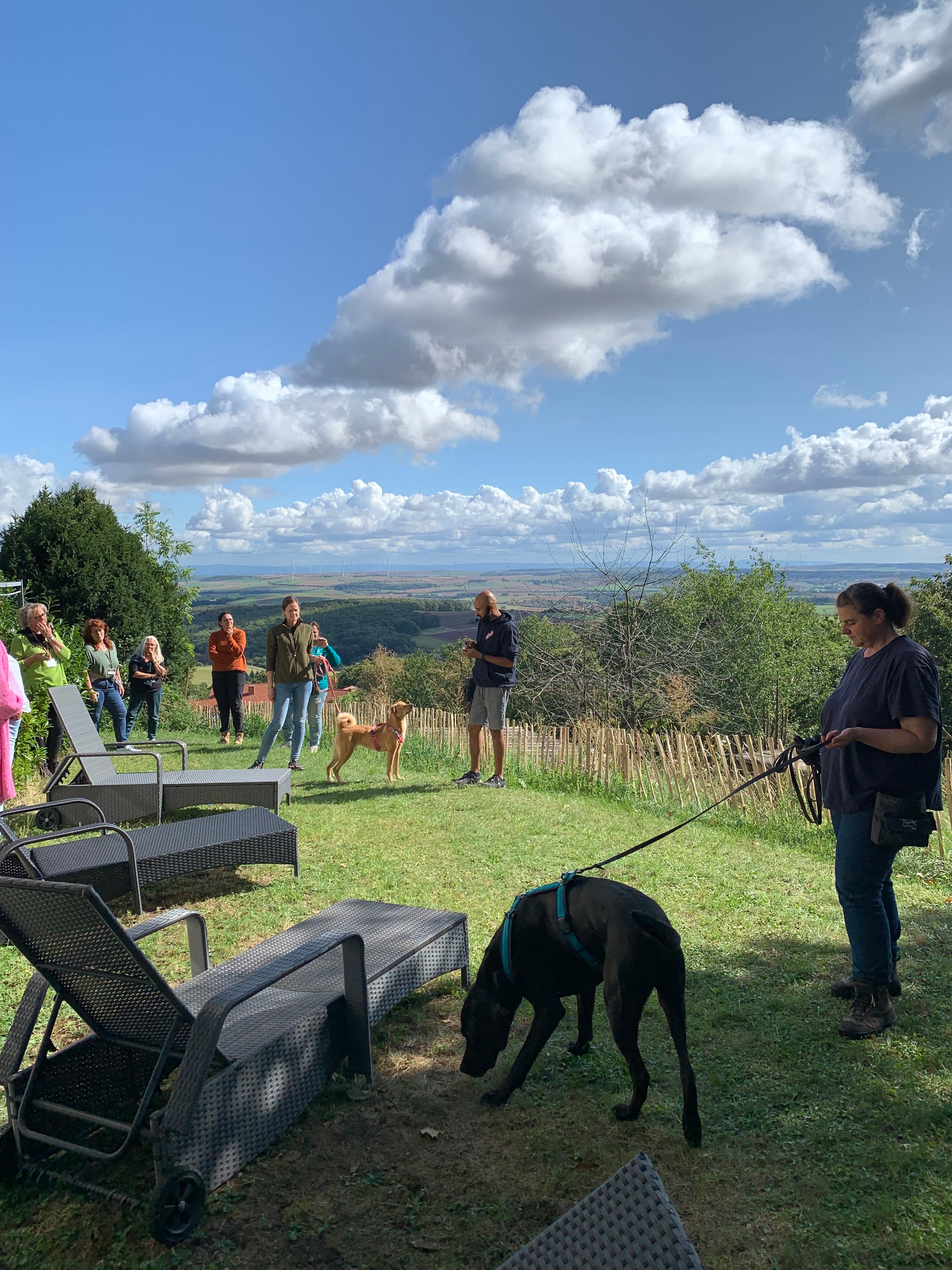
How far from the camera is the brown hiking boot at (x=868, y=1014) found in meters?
3.35

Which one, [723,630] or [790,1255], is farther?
[723,630]

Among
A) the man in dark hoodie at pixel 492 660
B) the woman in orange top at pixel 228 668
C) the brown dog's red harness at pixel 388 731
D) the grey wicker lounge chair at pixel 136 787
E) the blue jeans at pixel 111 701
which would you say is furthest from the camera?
the woman in orange top at pixel 228 668

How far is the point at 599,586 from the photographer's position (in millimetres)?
15656

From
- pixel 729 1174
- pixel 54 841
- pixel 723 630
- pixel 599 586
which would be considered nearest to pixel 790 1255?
pixel 729 1174

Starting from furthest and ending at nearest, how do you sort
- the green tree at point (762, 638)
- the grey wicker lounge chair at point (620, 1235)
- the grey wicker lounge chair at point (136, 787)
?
the green tree at point (762, 638), the grey wicker lounge chair at point (136, 787), the grey wicker lounge chair at point (620, 1235)

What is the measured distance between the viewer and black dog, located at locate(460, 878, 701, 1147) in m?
2.54

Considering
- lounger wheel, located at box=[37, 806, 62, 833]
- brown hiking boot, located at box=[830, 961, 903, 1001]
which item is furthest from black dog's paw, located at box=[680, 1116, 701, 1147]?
lounger wheel, located at box=[37, 806, 62, 833]

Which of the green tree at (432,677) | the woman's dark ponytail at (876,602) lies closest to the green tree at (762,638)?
the green tree at (432,677)

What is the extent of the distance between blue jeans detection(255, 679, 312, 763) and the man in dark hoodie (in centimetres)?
202

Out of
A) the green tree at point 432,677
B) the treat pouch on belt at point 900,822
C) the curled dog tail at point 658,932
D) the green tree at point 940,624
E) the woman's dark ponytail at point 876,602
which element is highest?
the woman's dark ponytail at point 876,602

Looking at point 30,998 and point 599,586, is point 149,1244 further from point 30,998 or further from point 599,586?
point 599,586

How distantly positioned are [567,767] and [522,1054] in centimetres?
675

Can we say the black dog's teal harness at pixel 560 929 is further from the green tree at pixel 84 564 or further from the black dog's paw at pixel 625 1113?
the green tree at pixel 84 564

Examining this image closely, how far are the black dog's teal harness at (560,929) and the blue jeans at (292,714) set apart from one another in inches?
241
